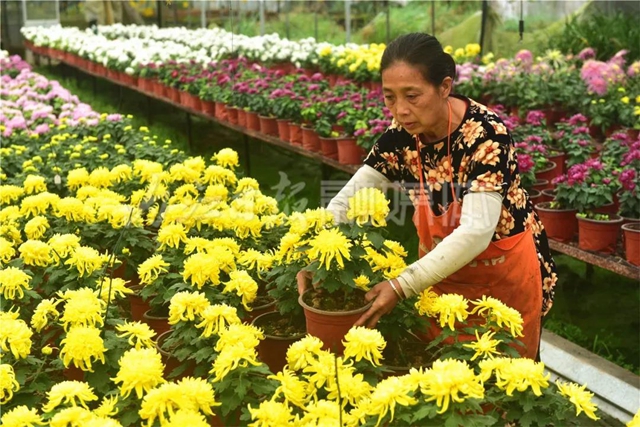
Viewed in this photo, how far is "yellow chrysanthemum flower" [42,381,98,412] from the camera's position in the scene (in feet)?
5.17

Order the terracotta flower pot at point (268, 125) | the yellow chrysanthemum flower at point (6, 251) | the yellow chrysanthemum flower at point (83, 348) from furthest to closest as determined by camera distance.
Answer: the terracotta flower pot at point (268, 125), the yellow chrysanthemum flower at point (6, 251), the yellow chrysanthemum flower at point (83, 348)

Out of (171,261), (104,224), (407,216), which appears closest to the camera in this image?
(171,261)

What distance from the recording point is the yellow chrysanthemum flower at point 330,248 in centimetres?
194

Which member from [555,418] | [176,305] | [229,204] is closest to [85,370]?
[176,305]

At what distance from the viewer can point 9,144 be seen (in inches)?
230

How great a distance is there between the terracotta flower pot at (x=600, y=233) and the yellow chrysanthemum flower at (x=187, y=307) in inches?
101

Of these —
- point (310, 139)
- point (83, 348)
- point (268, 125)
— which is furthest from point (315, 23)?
point (83, 348)

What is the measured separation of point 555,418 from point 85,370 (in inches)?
43.8

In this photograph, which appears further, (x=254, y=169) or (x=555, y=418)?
(x=254, y=169)

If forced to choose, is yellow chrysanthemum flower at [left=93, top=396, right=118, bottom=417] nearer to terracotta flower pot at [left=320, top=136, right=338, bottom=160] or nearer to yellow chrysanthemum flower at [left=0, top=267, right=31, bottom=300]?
yellow chrysanthemum flower at [left=0, top=267, right=31, bottom=300]

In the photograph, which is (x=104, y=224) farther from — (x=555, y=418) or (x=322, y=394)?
(x=555, y=418)

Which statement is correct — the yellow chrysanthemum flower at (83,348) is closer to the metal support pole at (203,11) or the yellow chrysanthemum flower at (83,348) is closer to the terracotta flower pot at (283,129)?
→ the terracotta flower pot at (283,129)

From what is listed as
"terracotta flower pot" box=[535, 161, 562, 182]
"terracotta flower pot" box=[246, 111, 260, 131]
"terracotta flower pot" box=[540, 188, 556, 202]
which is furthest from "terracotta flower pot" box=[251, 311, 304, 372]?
"terracotta flower pot" box=[246, 111, 260, 131]

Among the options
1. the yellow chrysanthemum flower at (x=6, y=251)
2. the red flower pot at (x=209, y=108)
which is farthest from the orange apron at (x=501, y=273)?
the red flower pot at (x=209, y=108)
